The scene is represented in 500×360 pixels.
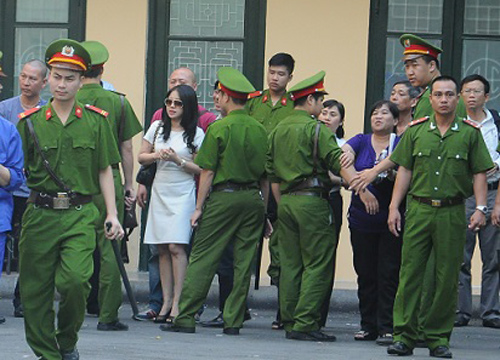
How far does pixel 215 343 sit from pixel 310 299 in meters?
0.82

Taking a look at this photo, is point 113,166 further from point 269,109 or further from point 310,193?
point 310,193

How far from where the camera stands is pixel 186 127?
1130cm

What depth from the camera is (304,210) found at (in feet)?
34.6

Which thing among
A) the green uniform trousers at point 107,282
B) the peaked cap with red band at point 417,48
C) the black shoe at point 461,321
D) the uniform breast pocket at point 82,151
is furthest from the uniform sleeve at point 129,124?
the black shoe at point 461,321

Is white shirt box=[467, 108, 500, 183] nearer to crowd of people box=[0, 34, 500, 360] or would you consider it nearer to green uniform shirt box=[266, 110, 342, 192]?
crowd of people box=[0, 34, 500, 360]

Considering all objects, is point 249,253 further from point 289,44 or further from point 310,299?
point 289,44

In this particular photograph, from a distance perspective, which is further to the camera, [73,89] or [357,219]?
[357,219]

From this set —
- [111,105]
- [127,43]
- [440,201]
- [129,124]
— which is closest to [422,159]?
[440,201]

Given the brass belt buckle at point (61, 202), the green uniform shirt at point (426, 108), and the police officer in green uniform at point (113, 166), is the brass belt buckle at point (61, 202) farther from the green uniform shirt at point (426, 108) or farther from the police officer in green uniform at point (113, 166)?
the green uniform shirt at point (426, 108)

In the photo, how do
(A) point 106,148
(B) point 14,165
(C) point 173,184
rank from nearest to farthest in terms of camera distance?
(A) point 106,148, (B) point 14,165, (C) point 173,184

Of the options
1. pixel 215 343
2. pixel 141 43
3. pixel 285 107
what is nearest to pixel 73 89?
pixel 215 343

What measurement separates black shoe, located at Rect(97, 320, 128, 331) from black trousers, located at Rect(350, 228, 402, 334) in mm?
1869

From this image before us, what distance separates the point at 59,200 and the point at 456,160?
2826 millimetres

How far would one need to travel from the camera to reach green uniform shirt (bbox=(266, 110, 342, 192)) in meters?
10.4
